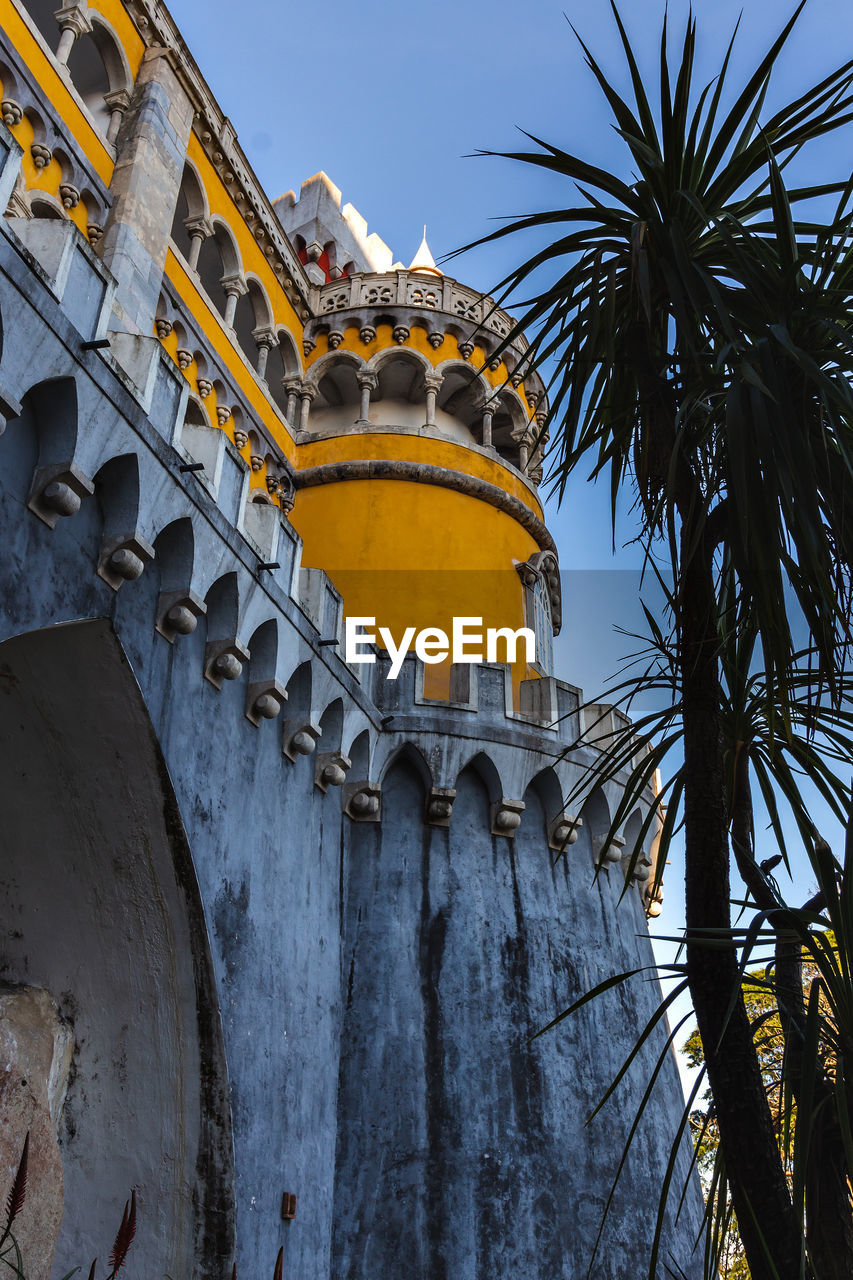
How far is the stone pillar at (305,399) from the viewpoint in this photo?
14.2m

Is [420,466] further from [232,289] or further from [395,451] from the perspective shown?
[232,289]

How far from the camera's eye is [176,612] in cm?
686

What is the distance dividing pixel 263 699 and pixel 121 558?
6.87 feet

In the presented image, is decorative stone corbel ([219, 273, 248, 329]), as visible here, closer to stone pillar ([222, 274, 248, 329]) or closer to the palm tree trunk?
stone pillar ([222, 274, 248, 329])

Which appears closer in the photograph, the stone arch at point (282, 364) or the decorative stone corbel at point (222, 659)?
the decorative stone corbel at point (222, 659)

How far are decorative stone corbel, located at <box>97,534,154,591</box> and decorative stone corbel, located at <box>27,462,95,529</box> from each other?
448mm

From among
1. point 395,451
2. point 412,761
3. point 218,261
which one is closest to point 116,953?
point 412,761

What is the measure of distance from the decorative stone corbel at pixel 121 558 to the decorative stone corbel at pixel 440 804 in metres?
4.64

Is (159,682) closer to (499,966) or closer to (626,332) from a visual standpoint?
(626,332)

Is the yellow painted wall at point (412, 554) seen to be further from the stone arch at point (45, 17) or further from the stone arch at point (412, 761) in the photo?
the stone arch at point (45, 17)

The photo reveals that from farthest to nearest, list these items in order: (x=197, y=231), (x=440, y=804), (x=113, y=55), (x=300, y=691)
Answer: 1. (x=197, y=231)
2. (x=113, y=55)
3. (x=440, y=804)
4. (x=300, y=691)

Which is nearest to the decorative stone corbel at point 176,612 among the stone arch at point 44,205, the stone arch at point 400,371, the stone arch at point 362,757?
the stone arch at point 362,757

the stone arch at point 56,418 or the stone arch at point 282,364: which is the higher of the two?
the stone arch at point 282,364

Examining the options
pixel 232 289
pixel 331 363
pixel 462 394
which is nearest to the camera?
pixel 232 289
